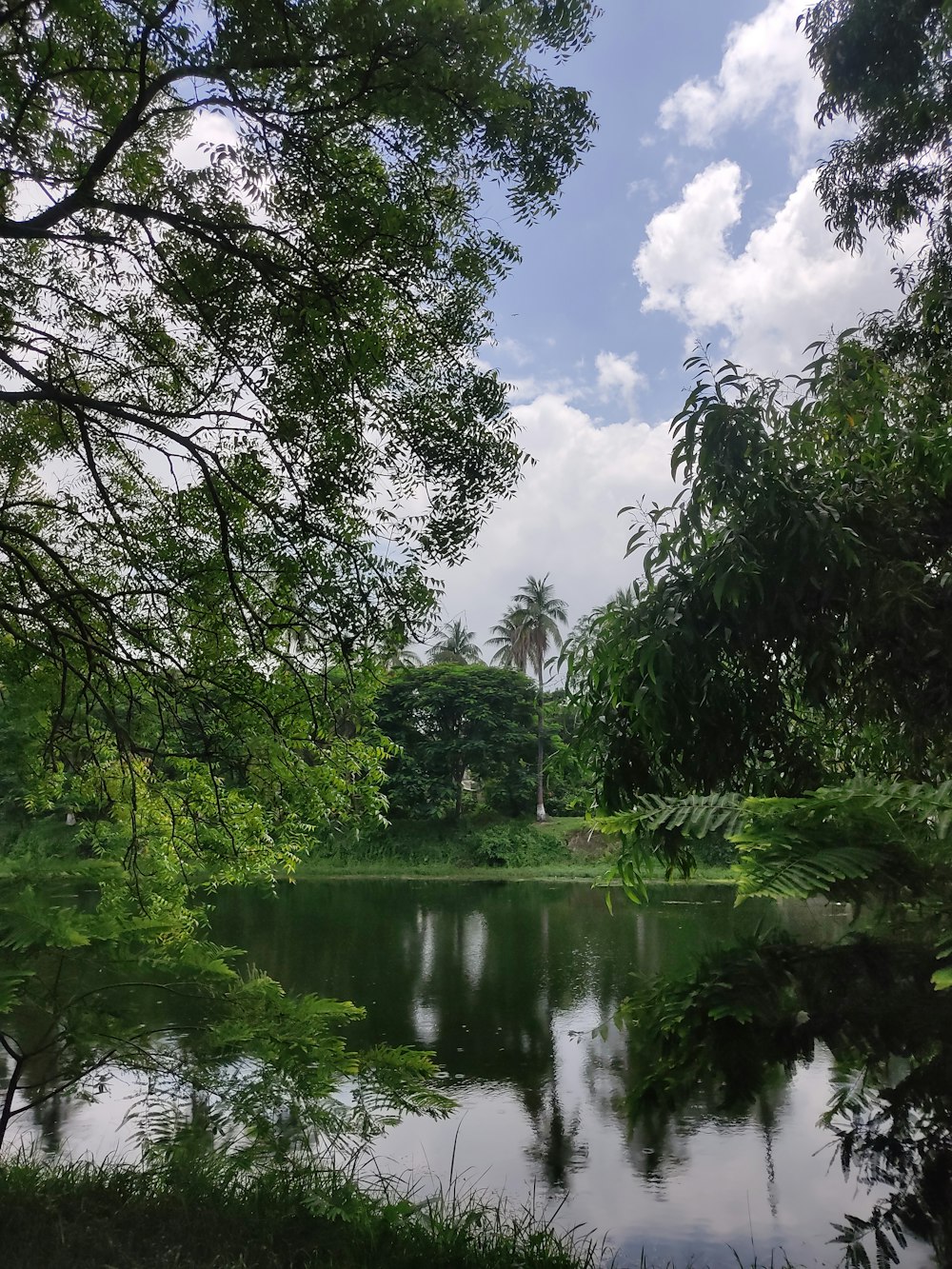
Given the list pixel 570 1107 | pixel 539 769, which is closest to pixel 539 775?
pixel 539 769

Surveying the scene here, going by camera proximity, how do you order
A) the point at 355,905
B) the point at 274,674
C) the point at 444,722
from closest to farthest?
the point at 274,674 < the point at 355,905 < the point at 444,722

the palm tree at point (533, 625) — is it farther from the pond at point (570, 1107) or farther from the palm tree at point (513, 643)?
the pond at point (570, 1107)

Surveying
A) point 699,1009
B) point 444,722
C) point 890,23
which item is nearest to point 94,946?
point 699,1009

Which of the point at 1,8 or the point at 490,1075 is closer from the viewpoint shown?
the point at 1,8

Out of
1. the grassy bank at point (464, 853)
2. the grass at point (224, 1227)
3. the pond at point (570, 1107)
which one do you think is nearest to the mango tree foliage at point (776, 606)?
the pond at point (570, 1107)

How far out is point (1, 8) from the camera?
12.0ft

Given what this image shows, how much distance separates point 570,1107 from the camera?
8500mm

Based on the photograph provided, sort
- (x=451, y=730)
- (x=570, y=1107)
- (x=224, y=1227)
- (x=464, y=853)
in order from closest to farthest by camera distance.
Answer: (x=224, y=1227) < (x=570, y=1107) < (x=464, y=853) < (x=451, y=730)

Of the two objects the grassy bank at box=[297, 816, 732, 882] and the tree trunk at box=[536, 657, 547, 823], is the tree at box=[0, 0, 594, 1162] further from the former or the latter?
the tree trunk at box=[536, 657, 547, 823]

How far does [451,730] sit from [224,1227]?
29652 millimetres

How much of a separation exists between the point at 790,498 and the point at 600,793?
1232 mm

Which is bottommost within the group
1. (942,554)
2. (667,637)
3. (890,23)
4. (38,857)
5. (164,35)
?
(38,857)

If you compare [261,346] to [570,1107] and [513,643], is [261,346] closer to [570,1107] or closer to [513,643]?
[570,1107]

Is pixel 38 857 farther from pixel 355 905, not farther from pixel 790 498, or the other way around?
pixel 355 905
